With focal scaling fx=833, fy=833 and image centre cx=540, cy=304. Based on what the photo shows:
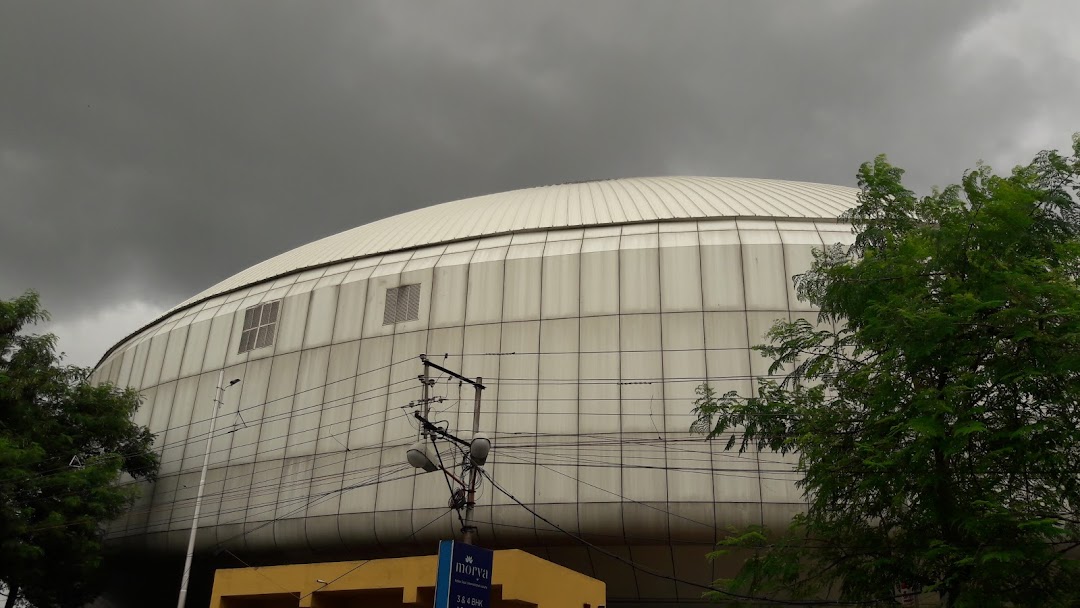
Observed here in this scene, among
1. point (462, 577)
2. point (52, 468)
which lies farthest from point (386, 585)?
point (52, 468)

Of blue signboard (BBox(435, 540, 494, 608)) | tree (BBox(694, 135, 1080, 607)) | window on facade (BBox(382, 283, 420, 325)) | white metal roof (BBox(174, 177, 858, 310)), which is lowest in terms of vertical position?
blue signboard (BBox(435, 540, 494, 608))

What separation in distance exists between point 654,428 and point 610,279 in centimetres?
562

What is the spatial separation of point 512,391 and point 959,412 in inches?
654

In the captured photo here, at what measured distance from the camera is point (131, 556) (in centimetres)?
3309

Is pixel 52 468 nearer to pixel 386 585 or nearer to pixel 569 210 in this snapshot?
pixel 386 585

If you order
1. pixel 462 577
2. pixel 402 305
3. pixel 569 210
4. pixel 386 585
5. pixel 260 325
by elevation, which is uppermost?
pixel 569 210

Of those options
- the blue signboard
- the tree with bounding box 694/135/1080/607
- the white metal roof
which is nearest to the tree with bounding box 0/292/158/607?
the white metal roof

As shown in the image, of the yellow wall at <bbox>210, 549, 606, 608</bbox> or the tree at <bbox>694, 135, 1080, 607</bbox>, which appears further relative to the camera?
the yellow wall at <bbox>210, 549, 606, 608</bbox>

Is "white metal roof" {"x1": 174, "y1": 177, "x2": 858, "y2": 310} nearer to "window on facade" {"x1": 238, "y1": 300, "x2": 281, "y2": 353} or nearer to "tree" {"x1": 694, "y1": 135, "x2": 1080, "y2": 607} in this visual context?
"window on facade" {"x1": 238, "y1": 300, "x2": 281, "y2": 353}

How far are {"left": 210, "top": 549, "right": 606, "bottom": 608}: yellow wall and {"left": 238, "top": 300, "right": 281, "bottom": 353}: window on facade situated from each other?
14.0 meters

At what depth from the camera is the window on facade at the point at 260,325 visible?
3322cm

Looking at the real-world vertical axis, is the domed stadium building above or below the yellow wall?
above

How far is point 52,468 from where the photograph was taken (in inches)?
1150

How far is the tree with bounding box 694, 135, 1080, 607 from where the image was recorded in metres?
12.4
